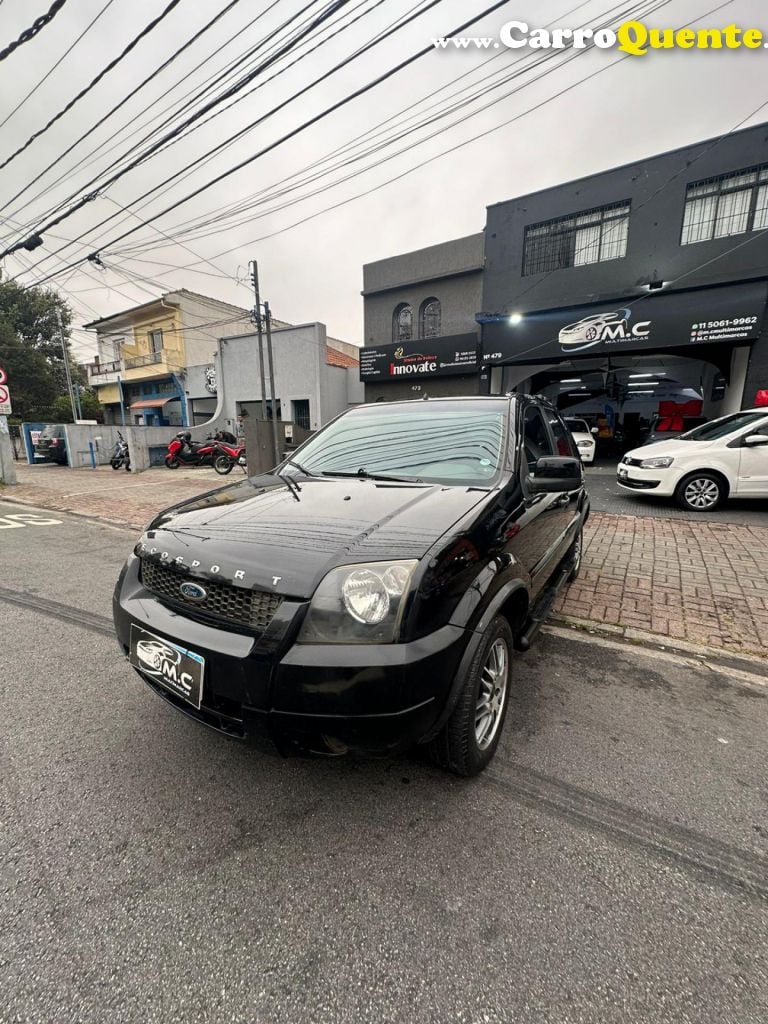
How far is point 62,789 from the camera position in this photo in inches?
74.2

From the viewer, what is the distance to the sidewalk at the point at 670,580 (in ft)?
11.4

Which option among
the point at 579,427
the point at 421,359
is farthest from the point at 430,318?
the point at 579,427

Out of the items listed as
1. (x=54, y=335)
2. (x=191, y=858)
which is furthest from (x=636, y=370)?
(x=54, y=335)

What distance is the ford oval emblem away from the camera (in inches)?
69.2

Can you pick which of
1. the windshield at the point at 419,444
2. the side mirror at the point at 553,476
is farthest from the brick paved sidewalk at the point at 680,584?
the windshield at the point at 419,444

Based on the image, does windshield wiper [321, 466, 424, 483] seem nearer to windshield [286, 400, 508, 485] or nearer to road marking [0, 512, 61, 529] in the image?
windshield [286, 400, 508, 485]

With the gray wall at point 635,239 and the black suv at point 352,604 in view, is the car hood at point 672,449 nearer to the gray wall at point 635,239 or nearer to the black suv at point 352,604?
the black suv at point 352,604

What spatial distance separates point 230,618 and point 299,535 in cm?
41

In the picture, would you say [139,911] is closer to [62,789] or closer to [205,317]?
[62,789]

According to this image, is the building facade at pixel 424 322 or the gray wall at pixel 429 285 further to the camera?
the gray wall at pixel 429 285

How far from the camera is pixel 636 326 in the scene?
12.5m

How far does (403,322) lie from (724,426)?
1330 cm

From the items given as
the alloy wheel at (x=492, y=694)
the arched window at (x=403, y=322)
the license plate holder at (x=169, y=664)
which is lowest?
the alloy wheel at (x=492, y=694)

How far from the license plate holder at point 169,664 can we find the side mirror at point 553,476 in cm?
191
